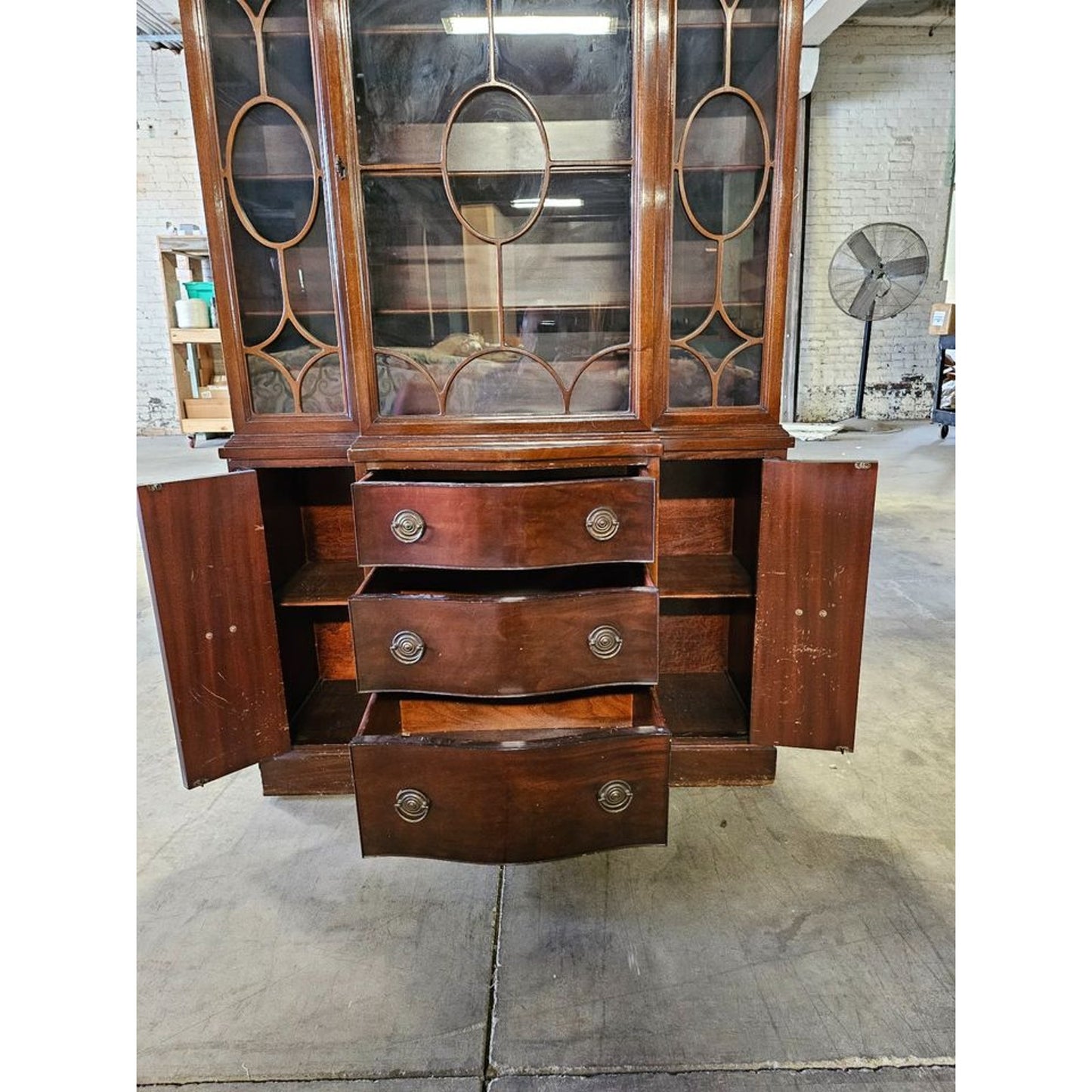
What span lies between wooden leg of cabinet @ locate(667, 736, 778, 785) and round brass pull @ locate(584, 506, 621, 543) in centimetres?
59

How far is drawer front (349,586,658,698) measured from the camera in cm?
119

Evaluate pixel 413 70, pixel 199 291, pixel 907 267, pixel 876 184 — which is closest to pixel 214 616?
pixel 413 70

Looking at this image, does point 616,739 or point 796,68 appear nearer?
point 616,739

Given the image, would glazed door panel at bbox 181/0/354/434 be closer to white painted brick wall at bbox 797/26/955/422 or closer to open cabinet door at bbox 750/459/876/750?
open cabinet door at bbox 750/459/876/750

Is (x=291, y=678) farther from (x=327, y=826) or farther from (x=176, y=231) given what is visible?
(x=176, y=231)

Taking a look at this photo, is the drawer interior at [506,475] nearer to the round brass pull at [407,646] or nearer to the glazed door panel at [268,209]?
the glazed door panel at [268,209]

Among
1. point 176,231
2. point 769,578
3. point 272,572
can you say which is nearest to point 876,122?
point 176,231

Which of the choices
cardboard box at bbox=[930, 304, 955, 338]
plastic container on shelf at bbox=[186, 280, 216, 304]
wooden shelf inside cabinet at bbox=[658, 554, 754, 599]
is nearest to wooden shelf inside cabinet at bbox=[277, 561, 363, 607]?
wooden shelf inside cabinet at bbox=[658, 554, 754, 599]

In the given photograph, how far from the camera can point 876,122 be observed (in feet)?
18.7

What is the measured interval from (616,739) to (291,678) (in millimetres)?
864

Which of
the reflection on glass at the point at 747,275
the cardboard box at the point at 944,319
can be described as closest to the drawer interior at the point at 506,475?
the reflection on glass at the point at 747,275

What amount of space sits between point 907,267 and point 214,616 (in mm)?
5827

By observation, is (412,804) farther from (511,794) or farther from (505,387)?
(505,387)

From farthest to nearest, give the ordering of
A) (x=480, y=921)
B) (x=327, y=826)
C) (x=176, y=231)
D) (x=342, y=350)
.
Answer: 1. (x=176, y=231)
2. (x=327, y=826)
3. (x=342, y=350)
4. (x=480, y=921)
